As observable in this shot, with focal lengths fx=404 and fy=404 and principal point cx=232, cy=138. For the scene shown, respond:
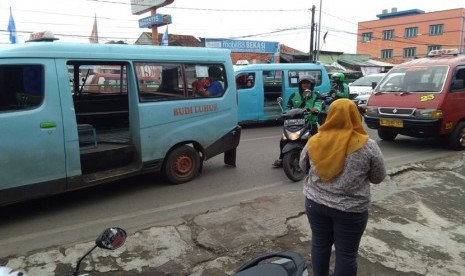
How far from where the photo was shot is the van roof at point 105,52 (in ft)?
14.2

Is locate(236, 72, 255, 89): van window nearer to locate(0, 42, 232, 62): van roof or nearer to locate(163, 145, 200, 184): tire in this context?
locate(0, 42, 232, 62): van roof

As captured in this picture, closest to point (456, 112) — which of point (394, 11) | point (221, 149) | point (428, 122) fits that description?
point (428, 122)

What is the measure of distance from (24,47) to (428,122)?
7047 mm

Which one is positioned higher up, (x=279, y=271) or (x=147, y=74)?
(x=147, y=74)

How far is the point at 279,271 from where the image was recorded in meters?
2.05

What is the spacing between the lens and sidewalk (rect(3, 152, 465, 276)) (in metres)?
3.50

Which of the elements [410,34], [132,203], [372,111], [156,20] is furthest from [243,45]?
[410,34]

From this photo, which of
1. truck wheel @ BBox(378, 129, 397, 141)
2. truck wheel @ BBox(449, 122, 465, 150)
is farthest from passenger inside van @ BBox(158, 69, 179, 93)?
truck wheel @ BBox(449, 122, 465, 150)

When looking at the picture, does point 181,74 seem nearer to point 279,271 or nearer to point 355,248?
point 355,248

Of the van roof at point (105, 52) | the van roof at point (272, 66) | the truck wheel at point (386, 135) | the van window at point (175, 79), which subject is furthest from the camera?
the van roof at point (272, 66)

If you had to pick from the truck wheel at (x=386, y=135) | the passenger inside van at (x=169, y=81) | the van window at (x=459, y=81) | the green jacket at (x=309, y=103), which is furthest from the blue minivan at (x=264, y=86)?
the passenger inside van at (x=169, y=81)

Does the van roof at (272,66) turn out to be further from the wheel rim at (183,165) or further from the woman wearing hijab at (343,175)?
the woman wearing hijab at (343,175)

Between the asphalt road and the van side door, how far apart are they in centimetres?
40

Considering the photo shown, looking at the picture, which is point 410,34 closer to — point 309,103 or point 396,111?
point 396,111
